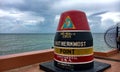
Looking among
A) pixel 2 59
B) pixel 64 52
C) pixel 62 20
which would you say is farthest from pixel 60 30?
pixel 2 59

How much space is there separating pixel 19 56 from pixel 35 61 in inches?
7.5

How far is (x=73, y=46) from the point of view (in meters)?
1.14

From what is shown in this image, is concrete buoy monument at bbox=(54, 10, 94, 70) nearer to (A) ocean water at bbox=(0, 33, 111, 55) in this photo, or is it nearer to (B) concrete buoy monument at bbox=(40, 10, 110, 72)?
(B) concrete buoy monument at bbox=(40, 10, 110, 72)

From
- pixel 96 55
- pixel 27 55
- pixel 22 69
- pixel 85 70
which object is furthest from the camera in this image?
pixel 96 55

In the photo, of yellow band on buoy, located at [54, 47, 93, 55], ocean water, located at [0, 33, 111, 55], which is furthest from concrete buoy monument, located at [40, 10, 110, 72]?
ocean water, located at [0, 33, 111, 55]

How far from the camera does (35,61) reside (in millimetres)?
1473

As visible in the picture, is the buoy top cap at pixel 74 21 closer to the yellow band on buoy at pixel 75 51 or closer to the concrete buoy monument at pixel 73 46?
the concrete buoy monument at pixel 73 46

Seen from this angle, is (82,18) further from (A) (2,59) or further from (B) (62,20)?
(A) (2,59)

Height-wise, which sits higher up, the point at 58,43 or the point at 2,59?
the point at 58,43

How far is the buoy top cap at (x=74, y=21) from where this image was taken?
117 cm

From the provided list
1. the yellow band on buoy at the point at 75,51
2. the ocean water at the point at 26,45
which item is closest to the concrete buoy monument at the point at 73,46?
the yellow band on buoy at the point at 75,51

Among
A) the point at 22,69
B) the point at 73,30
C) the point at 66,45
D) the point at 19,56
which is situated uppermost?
the point at 73,30

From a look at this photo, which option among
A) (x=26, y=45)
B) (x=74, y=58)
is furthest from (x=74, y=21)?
(x=26, y=45)

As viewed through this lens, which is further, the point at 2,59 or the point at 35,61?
the point at 35,61
